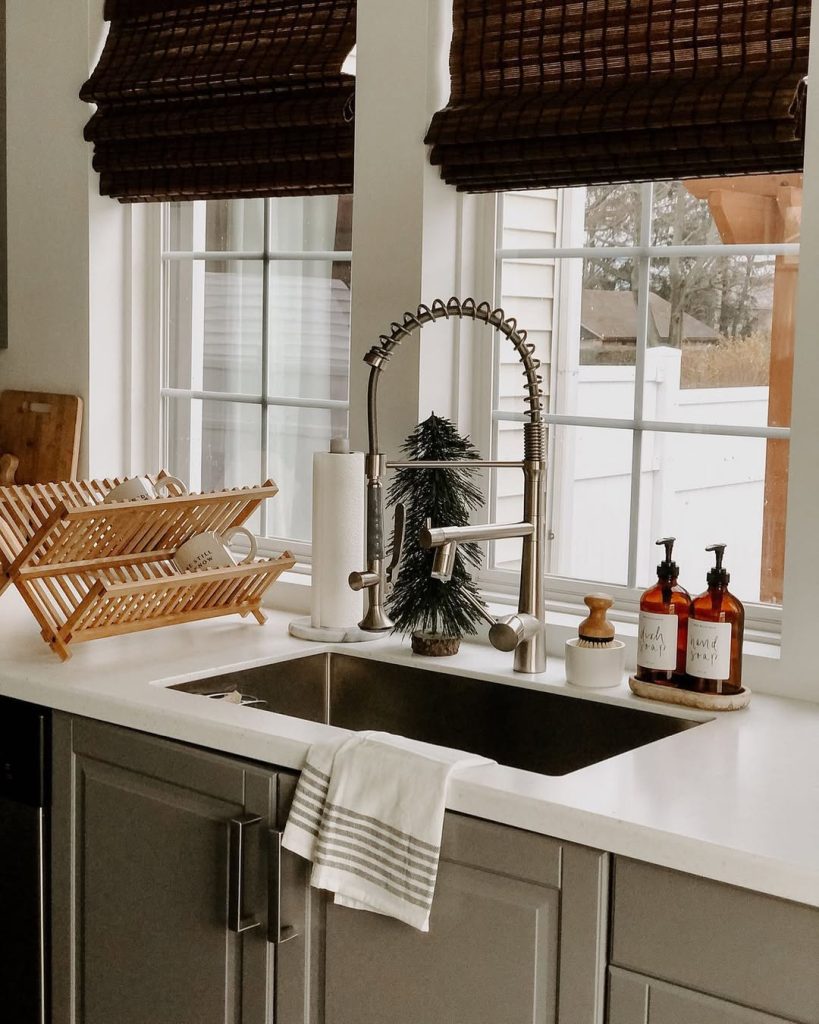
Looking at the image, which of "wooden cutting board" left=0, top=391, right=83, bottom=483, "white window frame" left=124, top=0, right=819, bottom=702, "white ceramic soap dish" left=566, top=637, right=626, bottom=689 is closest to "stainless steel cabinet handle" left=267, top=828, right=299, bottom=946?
"white ceramic soap dish" left=566, top=637, right=626, bottom=689

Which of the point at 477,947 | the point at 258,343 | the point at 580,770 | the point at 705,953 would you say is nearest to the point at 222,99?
the point at 258,343

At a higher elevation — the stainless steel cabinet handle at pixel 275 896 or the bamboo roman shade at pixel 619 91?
the bamboo roman shade at pixel 619 91

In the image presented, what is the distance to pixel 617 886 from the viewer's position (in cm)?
146

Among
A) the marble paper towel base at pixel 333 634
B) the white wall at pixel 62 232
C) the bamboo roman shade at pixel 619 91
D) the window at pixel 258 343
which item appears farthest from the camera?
the white wall at pixel 62 232

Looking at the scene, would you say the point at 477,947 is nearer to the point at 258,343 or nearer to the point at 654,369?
the point at 654,369

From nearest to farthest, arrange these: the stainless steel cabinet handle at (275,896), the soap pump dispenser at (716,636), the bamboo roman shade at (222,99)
A: the stainless steel cabinet handle at (275,896) < the soap pump dispenser at (716,636) < the bamboo roman shade at (222,99)

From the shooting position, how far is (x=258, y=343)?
2885 mm

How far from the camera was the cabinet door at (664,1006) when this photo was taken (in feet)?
4.48

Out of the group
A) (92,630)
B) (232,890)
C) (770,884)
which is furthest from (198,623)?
(770,884)

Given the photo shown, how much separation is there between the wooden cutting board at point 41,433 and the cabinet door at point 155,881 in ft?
3.53

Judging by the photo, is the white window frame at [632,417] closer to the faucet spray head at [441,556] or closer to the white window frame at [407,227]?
the white window frame at [407,227]

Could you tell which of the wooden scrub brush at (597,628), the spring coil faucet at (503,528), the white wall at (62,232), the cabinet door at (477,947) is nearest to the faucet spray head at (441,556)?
the spring coil faucet at (503,528)

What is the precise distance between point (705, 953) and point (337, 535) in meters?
1.12

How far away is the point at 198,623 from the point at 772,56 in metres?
1.38
